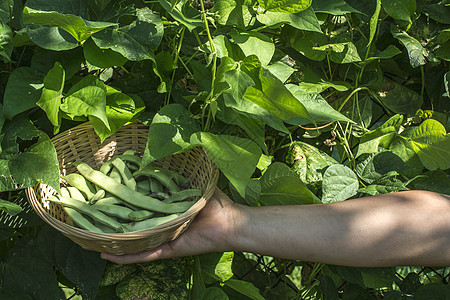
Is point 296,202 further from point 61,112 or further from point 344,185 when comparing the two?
point 61,112

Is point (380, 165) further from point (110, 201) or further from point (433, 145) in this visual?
point (110, 201)

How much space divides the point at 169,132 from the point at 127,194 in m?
0.15

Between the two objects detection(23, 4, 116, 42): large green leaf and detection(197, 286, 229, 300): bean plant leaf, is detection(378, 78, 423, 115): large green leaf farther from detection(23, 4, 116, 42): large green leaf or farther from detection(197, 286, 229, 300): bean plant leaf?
detection(23, 4, 116, 42): large green leaf

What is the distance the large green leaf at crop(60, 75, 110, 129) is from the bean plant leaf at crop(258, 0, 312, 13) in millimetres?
323

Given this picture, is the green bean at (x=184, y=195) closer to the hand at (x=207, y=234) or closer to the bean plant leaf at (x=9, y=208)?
the hand at (x=207, y=234)

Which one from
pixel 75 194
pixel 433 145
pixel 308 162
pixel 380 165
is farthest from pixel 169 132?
pixel 433 145

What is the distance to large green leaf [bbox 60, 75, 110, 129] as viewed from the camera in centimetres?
87

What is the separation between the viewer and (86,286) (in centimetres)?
97

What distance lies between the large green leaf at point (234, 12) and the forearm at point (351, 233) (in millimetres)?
353

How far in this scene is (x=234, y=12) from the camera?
92 cm

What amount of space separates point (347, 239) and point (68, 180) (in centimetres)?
54

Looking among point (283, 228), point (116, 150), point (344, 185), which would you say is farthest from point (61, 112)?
point (344, 185)

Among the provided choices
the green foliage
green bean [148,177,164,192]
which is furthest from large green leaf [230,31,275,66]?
green bean [148,177,164,192]

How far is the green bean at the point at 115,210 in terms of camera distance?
91 centimetres
